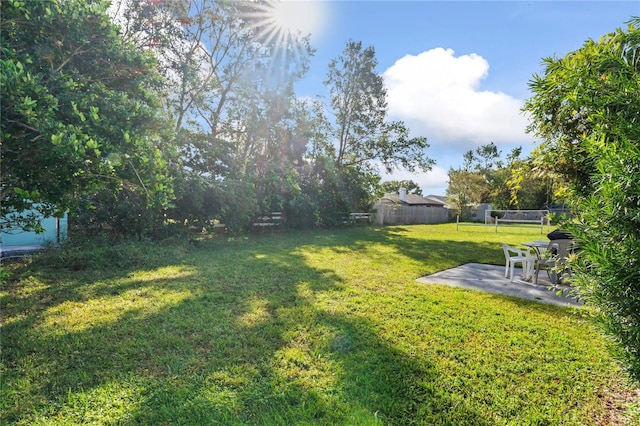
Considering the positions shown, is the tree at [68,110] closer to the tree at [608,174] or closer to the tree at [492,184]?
the tree at [608,174]

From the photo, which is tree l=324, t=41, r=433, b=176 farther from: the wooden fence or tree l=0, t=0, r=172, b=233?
tree l=0, t=0, r=172, b=233

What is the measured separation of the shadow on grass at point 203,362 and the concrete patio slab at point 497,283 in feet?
9.27

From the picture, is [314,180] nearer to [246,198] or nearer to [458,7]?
[246,198]

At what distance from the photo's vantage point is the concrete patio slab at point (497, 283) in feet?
16.3

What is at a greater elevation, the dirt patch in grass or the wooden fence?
the wooden fence

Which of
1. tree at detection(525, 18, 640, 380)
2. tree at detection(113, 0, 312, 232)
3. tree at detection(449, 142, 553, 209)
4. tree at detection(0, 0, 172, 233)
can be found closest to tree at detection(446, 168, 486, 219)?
tree at detection(449, 142, 553, 209)

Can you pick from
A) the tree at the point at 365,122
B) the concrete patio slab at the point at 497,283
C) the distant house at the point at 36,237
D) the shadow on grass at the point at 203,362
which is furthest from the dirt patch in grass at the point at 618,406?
the tree at the point at 365,122

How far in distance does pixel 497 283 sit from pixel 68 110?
6.90m

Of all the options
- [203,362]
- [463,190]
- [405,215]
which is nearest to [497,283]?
[203,362]

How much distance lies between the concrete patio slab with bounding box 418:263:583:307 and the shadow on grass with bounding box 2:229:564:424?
282 centimetres

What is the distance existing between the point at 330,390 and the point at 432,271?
5005 mm

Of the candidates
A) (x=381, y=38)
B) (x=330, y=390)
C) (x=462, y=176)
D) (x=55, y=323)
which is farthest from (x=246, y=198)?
(x=462, y=176)

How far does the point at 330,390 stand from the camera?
245 cm

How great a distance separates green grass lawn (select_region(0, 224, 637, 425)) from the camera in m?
2.23
